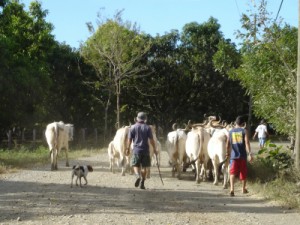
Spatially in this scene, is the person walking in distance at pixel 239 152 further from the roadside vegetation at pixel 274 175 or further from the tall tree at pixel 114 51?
the tall tree at pixel 114 51

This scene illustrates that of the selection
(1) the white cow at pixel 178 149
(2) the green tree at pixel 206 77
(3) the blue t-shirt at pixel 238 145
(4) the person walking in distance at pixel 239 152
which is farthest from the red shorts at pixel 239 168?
(2) the green tree at pixel 206 77

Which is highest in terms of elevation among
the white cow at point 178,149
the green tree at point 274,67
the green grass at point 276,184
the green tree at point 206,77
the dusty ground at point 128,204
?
the green tree at point 206,77

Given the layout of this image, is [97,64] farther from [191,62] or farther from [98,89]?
[191,62]

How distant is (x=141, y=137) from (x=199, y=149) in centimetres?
258

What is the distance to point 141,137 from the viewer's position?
42.8ft

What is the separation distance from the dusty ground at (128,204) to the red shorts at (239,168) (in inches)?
20.2

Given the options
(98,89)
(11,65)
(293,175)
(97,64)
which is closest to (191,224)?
(293,175)

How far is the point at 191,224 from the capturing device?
880 centimetres

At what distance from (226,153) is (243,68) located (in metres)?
5.03

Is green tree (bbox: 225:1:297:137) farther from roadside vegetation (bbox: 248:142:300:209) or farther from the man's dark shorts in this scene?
the man's dark shorts

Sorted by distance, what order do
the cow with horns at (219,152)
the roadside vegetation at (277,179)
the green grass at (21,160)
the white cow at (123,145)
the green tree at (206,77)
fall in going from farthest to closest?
the green tree at (206,77) < the green grass at (21,160) < the white cow at (123,145) < the cow with horns at (219,152) < the roadside vegetation at (277,179)

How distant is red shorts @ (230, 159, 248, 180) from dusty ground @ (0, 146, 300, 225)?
20.2 inches

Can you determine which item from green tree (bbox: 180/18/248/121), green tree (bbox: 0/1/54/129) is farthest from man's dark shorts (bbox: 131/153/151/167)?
green tree (bbox: 180/18/248/121)

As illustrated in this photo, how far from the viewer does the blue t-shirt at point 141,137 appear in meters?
13.0
